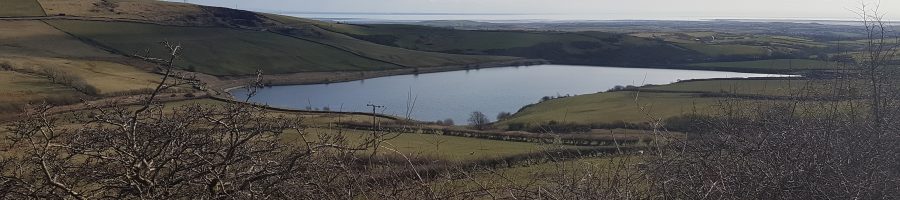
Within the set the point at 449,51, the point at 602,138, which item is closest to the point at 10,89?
the point at 602,138

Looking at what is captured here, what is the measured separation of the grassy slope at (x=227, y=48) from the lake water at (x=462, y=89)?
6925 mm

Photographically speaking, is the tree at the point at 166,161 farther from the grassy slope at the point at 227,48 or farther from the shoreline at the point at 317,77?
the grassy slope at the point at 227,48

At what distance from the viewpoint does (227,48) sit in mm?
92250

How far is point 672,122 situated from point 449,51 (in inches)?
3257

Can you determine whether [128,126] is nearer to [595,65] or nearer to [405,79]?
[405,79]

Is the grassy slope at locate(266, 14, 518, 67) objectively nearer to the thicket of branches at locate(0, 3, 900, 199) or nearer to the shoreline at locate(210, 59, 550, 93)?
the shoreline at locate(210, 59, 550, 93)

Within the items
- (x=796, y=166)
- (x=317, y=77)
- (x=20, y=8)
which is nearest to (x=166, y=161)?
(x=796, y=166)

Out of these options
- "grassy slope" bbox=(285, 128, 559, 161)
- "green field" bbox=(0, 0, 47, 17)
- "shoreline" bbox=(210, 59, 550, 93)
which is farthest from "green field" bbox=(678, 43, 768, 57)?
"green field" bbox=(0, 0, 47, 17)

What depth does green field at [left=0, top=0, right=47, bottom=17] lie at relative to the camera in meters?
92.0

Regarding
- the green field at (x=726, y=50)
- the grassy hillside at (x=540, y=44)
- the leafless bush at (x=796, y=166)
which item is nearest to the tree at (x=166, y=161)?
the leafless bush at (x=796, y=166)

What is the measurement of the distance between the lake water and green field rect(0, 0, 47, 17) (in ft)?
129

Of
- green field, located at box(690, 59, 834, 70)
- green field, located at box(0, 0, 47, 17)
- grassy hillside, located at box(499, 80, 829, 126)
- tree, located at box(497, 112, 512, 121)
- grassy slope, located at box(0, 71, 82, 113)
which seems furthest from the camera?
green field, located at box(0, 0, 47, 17)

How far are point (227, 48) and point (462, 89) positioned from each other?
34.2 meters

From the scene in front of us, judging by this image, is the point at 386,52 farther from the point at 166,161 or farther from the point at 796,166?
the point at 166,161
